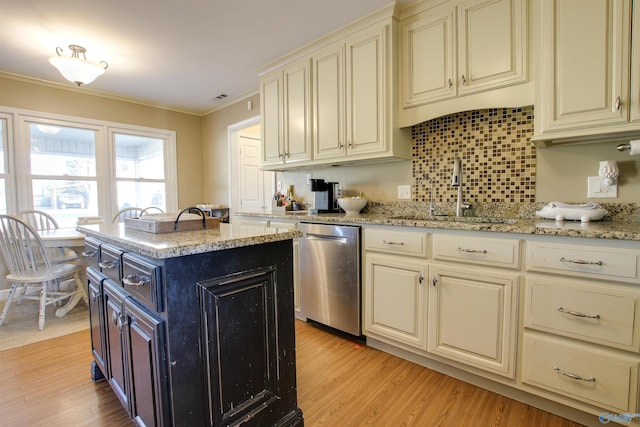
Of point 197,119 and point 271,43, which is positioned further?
point 197,119

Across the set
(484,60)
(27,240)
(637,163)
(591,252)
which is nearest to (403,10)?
(484,60)

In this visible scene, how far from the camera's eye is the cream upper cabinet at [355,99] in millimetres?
2244

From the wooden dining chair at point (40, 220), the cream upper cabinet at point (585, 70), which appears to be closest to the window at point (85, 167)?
the wooden dining chair at point (40, 220)

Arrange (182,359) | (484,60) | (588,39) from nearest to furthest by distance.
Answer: (182,359), (588,39), (484,60)

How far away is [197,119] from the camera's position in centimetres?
489

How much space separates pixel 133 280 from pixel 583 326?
6.13 feet

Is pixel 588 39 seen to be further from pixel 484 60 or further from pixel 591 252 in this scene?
pixel 591 252

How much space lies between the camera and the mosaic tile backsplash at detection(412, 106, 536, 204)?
1.94 metres

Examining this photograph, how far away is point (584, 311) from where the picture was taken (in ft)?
4.39

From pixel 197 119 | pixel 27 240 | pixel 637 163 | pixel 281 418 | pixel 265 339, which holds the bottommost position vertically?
pixel 281 418

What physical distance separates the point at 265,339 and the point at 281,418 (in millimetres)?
371

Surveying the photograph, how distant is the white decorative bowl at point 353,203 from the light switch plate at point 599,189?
1.41 metres

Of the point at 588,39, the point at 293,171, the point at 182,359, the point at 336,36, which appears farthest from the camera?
the point at 293,171

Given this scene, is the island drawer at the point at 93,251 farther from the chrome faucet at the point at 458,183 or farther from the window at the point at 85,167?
the window at the point at 85,167
